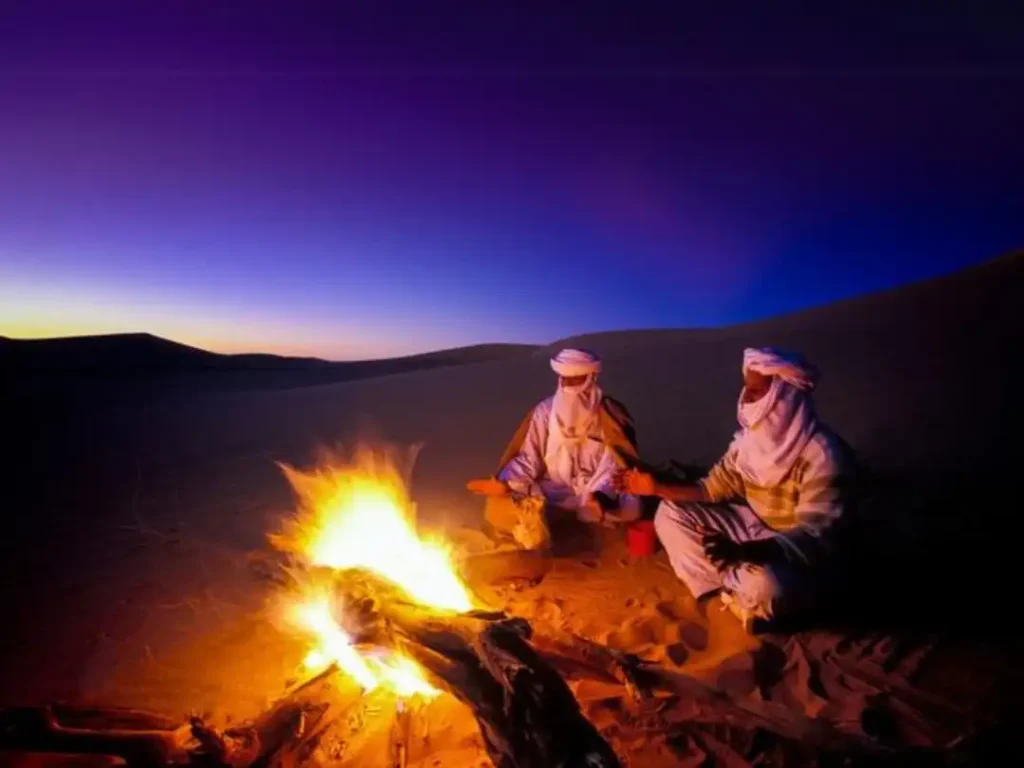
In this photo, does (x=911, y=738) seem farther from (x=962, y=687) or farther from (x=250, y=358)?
(x=250, y=358)

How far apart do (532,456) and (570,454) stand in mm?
339

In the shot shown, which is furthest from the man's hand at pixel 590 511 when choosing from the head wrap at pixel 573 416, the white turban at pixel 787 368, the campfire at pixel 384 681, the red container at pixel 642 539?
the white turban at pixel 787 368

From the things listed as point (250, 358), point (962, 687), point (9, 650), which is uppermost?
point (250, 358)

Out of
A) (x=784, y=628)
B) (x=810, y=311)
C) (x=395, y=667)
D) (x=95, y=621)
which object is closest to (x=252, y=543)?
(x=95, y=621)

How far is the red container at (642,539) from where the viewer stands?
5.28m

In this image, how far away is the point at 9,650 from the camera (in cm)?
417

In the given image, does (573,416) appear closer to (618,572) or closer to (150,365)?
(618,572)

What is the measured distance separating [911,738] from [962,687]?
1.98ft

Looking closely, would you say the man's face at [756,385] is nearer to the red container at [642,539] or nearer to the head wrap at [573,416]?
the red container at [642,539]

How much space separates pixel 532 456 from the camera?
5973mm

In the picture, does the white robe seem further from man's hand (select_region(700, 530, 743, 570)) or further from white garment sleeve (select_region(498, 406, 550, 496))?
man's hand (select_region(700, 530, 743, 570))

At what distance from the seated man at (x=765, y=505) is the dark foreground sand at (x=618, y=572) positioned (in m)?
0.26

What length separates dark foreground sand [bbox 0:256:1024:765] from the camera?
128 inches

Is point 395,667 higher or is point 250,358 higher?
point 250,358
